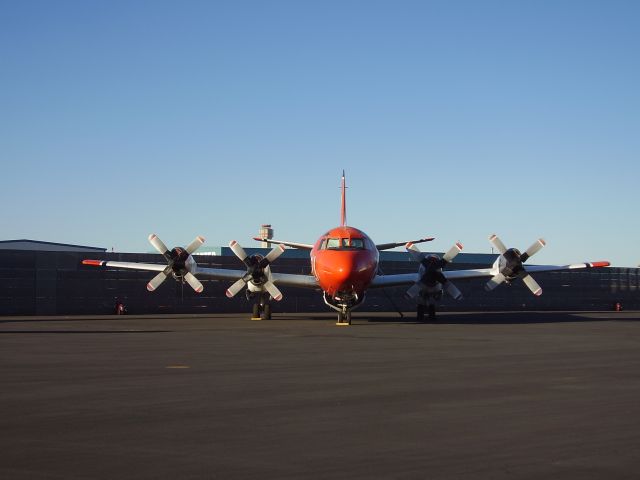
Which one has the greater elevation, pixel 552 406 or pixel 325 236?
pixel 325 236

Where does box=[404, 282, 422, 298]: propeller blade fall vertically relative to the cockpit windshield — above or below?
below

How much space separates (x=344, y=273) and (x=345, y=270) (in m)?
0.14

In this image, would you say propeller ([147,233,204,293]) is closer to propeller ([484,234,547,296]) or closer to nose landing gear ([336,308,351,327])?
nose landing gear ([336,308,351,327])

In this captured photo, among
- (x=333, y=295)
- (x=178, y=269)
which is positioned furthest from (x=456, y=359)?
(x=178, y=269)

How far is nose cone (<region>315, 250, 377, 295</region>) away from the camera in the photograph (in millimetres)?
38594

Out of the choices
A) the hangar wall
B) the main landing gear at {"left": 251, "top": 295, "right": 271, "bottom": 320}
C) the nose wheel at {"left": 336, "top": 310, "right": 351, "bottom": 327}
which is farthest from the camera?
the hangar wall

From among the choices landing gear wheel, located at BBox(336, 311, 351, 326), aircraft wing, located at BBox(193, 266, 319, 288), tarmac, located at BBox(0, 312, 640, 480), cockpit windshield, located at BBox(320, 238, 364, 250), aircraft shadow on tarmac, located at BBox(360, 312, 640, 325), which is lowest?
aircraft shadow on tarmac, located at BBox(360, 312, 640, 325)

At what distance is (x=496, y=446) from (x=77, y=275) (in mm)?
52067

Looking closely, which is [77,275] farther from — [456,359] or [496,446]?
[496,446]

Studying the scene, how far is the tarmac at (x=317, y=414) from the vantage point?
843 centimetres

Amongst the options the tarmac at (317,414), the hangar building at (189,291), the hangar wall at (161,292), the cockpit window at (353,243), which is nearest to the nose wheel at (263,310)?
the hangar building at (189,291)

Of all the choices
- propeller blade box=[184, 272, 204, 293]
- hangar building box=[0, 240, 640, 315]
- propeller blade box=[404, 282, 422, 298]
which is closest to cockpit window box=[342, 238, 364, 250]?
propeller blade box=[404, 282, 422, 298]

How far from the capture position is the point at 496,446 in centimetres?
939

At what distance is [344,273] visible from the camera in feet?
126
